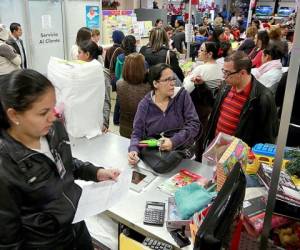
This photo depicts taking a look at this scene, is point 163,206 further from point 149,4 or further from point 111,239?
point 149,4

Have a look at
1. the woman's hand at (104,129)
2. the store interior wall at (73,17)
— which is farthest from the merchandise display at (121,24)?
the woman's hand at (104,129)

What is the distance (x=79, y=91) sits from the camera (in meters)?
2.34

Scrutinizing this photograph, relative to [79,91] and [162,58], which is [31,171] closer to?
[79,91]

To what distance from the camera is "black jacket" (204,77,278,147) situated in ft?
7.53

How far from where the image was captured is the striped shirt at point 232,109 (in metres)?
2.43

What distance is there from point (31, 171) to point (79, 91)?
127 centimetres

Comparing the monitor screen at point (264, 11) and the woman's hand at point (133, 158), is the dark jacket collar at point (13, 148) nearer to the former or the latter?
the woman's hand at point (133, 158)

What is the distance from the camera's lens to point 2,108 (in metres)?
1.17

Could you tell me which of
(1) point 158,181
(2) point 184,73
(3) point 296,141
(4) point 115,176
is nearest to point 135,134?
(1) point 158,181

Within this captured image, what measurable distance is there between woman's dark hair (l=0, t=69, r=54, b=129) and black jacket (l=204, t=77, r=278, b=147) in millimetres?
1645

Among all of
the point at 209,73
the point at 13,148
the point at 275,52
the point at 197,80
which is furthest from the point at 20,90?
the point at 275,52

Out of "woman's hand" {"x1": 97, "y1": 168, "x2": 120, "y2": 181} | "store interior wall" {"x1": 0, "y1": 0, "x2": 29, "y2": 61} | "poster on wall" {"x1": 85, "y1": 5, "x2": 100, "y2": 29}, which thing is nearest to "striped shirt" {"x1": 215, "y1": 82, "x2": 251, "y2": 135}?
"woman's hand" {"x1": 97, "y1": 168, "x2": 120, "y2": 181}

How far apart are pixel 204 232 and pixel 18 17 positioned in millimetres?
6386

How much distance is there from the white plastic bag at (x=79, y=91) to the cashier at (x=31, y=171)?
3.33ft
